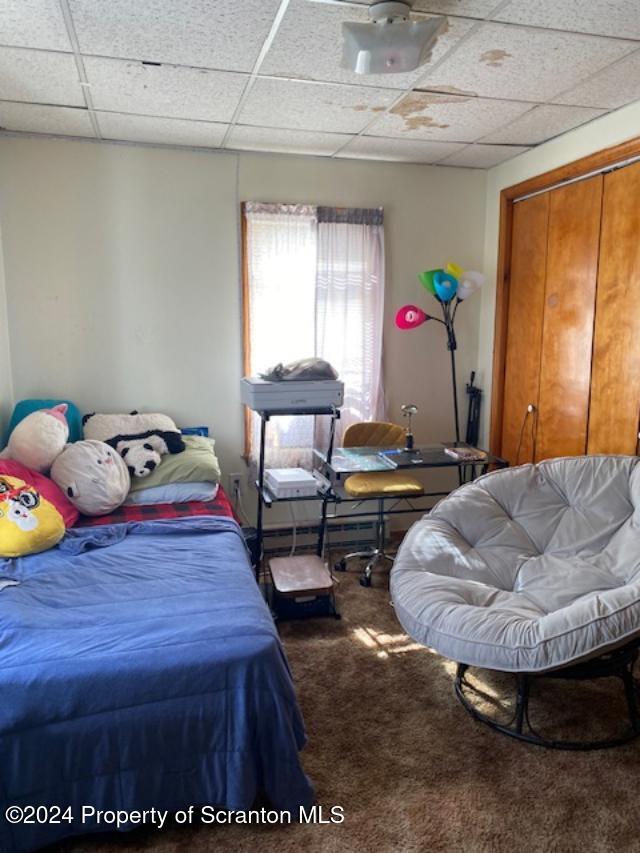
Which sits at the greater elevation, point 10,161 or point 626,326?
point 10,161

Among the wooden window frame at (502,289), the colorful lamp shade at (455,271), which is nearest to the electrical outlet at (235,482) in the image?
the wooden window frame at (502,289)

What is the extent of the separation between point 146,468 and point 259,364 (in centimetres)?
100

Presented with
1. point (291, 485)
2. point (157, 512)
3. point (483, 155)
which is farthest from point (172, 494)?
point (483, 155)

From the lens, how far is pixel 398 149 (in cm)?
355

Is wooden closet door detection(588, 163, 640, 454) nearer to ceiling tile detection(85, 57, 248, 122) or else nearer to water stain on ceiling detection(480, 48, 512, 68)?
water stain on ceiling detection(480, 48, 512, 68)

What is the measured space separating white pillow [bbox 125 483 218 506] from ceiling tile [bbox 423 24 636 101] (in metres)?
2.12

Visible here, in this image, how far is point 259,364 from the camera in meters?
3.74

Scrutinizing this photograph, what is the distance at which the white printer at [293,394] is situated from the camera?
3195 millimetres

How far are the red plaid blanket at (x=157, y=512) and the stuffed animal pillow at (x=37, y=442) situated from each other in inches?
12.6

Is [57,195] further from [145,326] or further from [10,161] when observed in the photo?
[145,326]

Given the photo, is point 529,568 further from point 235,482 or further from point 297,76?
point 297,76

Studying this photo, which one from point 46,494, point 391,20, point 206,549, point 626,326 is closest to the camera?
point 391,20

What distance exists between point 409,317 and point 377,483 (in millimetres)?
1011

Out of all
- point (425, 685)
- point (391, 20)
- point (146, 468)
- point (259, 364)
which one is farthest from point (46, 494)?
point (391, 20)
